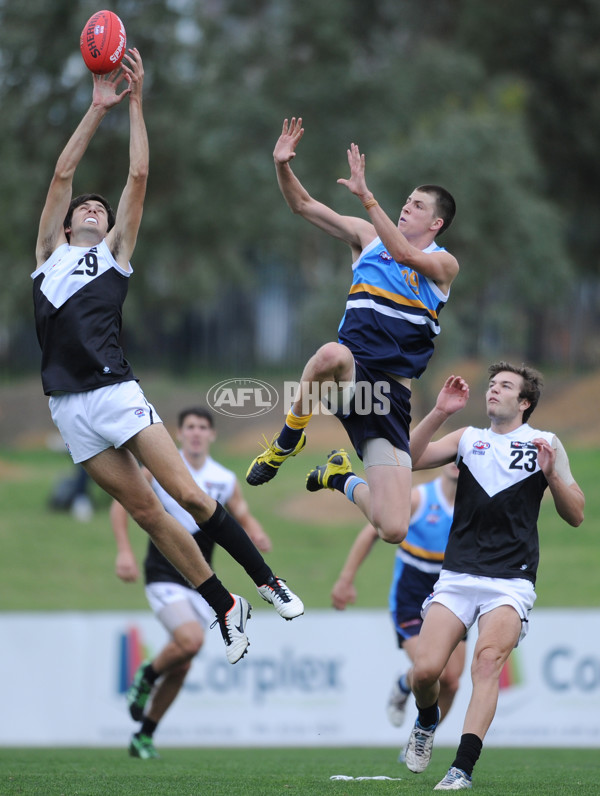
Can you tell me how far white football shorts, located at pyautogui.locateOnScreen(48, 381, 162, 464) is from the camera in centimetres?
630

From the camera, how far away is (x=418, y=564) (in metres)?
8.75

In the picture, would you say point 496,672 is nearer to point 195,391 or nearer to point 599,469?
point 599,469

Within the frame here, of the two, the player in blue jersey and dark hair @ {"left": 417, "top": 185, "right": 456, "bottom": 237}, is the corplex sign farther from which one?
dark hair @ {"left": 417, "top": 185, "right": 456, "bottom": 237}

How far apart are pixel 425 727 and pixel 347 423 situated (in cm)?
193

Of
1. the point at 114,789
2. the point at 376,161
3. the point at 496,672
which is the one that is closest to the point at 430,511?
the point at 496,672

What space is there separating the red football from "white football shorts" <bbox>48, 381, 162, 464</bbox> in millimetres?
1947

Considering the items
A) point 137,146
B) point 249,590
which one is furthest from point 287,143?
point 249,590

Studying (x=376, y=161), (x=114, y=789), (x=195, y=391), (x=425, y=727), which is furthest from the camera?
(x=195, y=391)

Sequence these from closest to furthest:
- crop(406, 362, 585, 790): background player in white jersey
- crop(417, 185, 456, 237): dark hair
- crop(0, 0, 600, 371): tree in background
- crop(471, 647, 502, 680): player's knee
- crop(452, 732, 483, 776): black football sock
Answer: crop(452, 732, 483, 776): black football sock
crop(471, 647, 502, 680): player's knee
crop(406, 362, 585, 790): background player in white jersey
crop(417, 185, 456, 237): dark hair
crop(0, 0, 600, 371): tree in background

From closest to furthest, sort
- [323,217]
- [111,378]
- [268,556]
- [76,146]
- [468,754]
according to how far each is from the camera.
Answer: [468,754]
[111,378]
[76,146]
[323,217]
[268,556]

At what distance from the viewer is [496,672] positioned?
19.8 ft

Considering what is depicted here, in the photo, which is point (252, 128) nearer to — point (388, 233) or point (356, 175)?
point (356, 175)

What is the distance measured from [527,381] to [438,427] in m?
0.62

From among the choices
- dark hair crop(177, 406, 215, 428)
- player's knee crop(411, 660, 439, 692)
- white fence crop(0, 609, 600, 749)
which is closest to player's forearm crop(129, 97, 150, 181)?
dark hair crop(177, 406, 215, 428)
